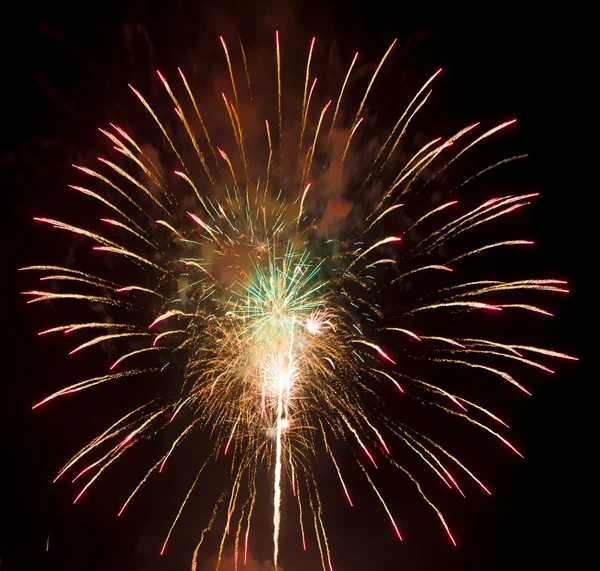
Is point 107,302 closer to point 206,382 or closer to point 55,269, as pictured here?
point 55,269

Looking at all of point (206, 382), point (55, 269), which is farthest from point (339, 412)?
point (55, 269)

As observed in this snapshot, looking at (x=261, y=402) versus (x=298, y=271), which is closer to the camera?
(x=298, y=271)

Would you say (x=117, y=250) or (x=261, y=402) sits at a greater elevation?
(x=117, y=250)

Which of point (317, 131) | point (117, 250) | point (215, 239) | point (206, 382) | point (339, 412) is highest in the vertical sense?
point (317, 131)

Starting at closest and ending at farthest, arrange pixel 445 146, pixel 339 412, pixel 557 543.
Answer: pixel 445 146, pixel 339 412, pixel 557 543

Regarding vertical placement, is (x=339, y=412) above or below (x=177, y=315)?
below

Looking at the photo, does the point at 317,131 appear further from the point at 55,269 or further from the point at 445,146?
the point at 55,269

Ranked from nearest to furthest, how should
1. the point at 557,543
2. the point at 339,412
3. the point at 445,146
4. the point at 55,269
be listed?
the point at 445,146
the point at 55,269
the point at 339,412
the point at 557,543

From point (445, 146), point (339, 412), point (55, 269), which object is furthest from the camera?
point (339, 412)

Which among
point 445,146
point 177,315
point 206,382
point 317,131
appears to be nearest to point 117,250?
point 177,315
